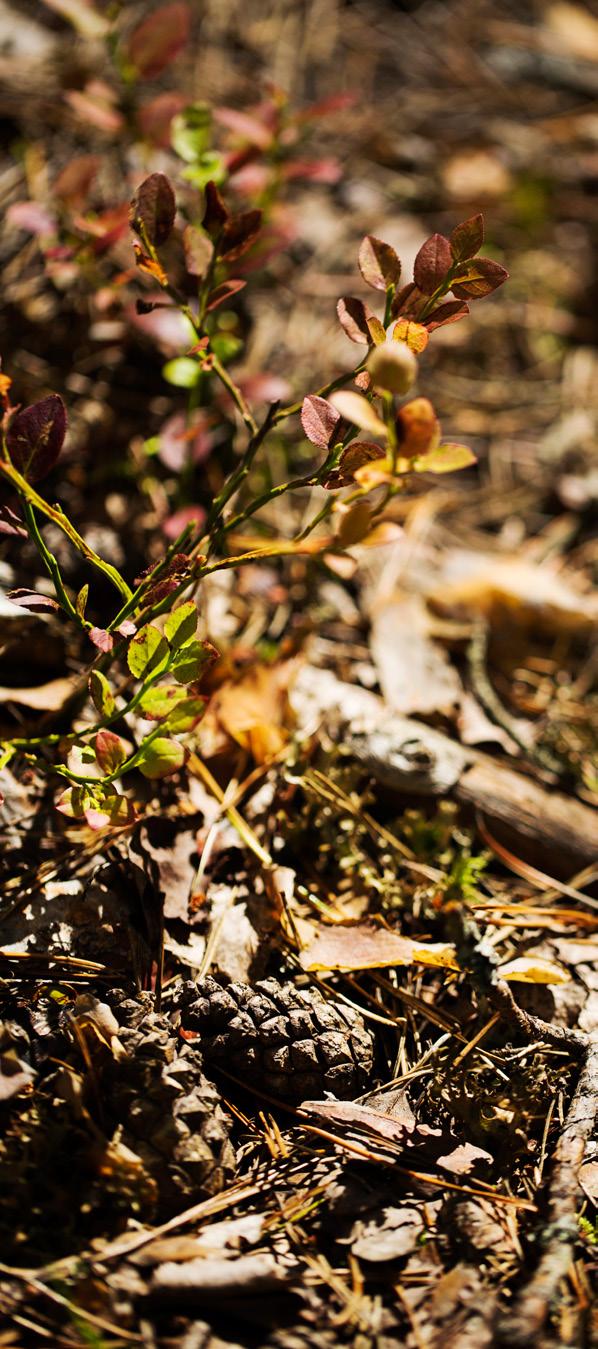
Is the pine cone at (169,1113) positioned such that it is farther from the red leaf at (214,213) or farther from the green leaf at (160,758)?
the red leaf at (214,213)

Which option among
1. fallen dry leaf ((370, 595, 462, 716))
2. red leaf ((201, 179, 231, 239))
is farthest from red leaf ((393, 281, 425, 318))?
fallen dry leaf ((370, 595, 462, 716))

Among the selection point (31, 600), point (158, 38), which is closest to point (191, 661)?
point (31, 600)

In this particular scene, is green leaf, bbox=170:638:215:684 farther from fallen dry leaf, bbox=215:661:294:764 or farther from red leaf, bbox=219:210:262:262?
red leaf, bbox=219:210:262:262

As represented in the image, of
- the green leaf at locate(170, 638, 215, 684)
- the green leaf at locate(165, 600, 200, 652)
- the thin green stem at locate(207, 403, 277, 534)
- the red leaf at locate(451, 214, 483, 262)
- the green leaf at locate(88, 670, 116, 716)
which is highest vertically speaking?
the red leaf at locate(451, 214, 483, 262)

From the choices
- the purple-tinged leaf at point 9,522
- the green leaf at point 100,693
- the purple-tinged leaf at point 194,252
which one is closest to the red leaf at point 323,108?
the purple-tinged leaf at point 194,252

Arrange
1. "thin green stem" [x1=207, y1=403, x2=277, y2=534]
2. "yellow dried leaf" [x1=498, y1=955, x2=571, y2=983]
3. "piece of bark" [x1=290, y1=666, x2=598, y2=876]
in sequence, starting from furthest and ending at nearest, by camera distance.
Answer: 1. "piece of bark" [x1=290, y1=666, x2=598, y2=876]
2. "yellow dried leaf" [x1=498, y1=955, x2=571, y2=983]
3. "thin green stem" [x1=207, y1=403, x2=277, y2=534]
